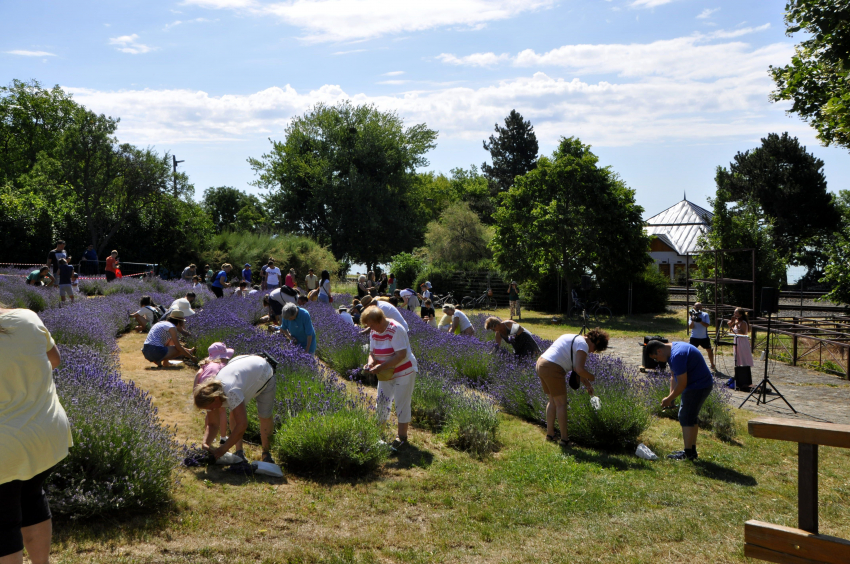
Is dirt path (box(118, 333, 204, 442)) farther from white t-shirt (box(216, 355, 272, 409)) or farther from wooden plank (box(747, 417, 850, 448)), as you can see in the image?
wooden plank (box(747, 417, 850, 448))

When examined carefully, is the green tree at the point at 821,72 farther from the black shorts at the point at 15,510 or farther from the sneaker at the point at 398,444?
the black shorts at the point at 15,510

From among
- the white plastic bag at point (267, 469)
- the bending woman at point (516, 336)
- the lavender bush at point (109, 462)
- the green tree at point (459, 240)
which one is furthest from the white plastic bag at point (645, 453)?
the green tree at point (459, 240)

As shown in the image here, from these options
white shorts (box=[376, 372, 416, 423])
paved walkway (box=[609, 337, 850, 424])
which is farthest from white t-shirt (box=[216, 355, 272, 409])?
paved walkway (box=[609, 337, 850, 424])

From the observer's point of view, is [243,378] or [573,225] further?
[573,225]

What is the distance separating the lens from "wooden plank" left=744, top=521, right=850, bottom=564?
2686 millimetres

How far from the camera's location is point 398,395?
677 centimetres

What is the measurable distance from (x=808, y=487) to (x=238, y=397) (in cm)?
417

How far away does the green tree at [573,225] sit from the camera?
2700 centimetres


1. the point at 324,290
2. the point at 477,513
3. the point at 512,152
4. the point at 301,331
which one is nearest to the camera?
the point at 477,513

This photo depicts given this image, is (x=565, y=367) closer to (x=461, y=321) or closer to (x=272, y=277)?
(x=461, y=321)

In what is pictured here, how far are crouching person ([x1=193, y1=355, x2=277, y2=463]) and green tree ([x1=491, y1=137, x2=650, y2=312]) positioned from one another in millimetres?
22129

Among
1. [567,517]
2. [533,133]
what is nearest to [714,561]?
[567,517]

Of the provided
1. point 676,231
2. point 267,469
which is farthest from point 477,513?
point 676,231

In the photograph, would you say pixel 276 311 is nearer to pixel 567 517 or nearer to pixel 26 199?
pixel 567 517
